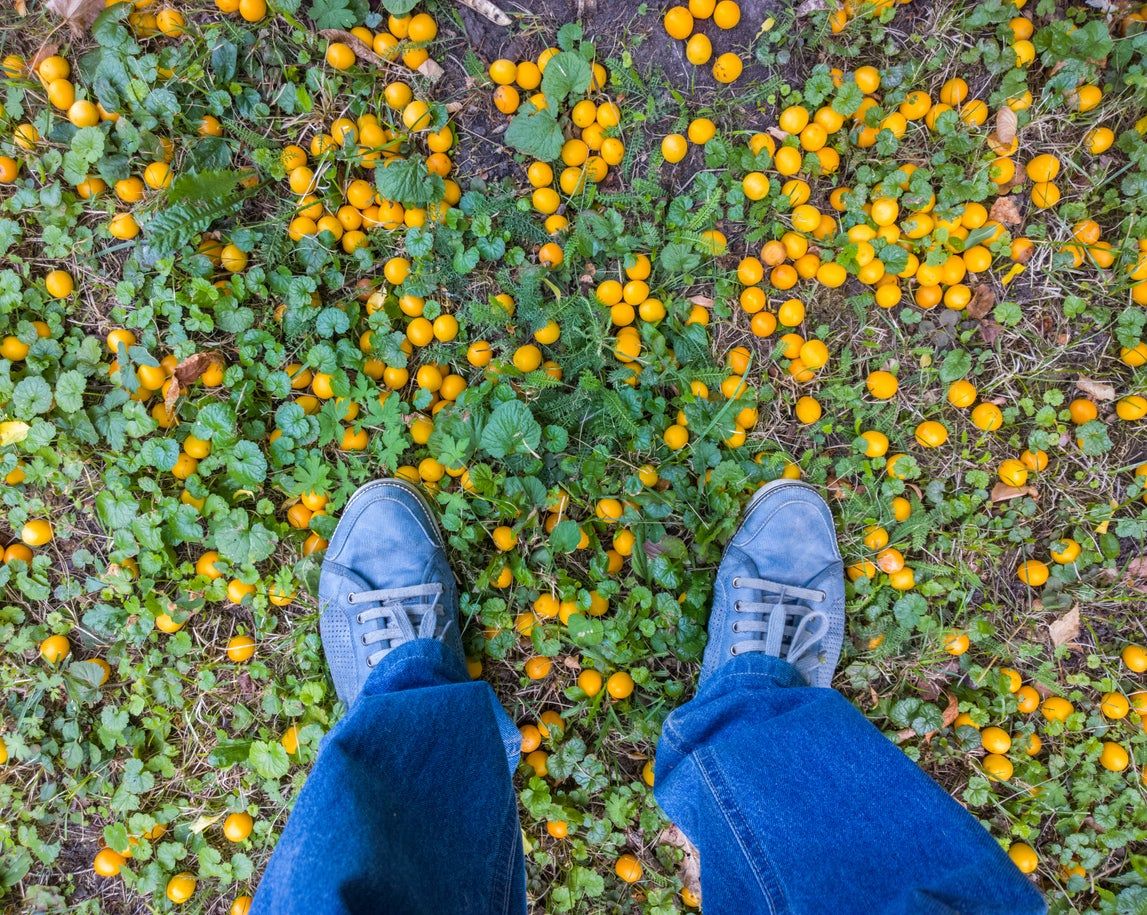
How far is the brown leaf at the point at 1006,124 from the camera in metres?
2.55

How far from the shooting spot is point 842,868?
1664 millimetres

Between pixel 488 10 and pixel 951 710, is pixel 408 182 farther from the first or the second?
pixel 951 710

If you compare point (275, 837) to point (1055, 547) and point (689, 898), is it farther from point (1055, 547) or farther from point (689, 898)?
point (1055, 547)

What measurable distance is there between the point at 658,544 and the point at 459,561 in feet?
2.53

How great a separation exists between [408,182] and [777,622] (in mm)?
2059

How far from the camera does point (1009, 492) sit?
2.68 m

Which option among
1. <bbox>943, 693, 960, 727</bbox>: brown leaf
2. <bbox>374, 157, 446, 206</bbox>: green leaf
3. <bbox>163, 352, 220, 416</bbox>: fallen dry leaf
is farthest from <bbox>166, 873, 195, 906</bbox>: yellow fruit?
<bbox>943, 693, 960, 727</bbox>: brown leaf

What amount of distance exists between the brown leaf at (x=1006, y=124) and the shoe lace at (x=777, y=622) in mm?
1823

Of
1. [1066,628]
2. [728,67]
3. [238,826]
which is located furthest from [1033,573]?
[238,826]

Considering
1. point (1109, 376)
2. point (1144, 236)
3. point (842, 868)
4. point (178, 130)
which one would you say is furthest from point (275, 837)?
point (1144, 236)

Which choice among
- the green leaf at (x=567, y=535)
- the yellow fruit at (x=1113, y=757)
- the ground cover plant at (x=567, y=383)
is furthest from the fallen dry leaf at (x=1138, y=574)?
the green leaf at (x=567, y=535)

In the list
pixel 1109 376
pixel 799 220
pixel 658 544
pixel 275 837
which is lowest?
pixel 275 837

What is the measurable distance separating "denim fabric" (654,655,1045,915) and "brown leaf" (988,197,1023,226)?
6.28 ft

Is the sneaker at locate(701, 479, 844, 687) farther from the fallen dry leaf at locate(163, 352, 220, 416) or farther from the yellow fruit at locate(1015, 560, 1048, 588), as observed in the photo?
the fallen dry leaf at locate(163, 352, 220, 416)
